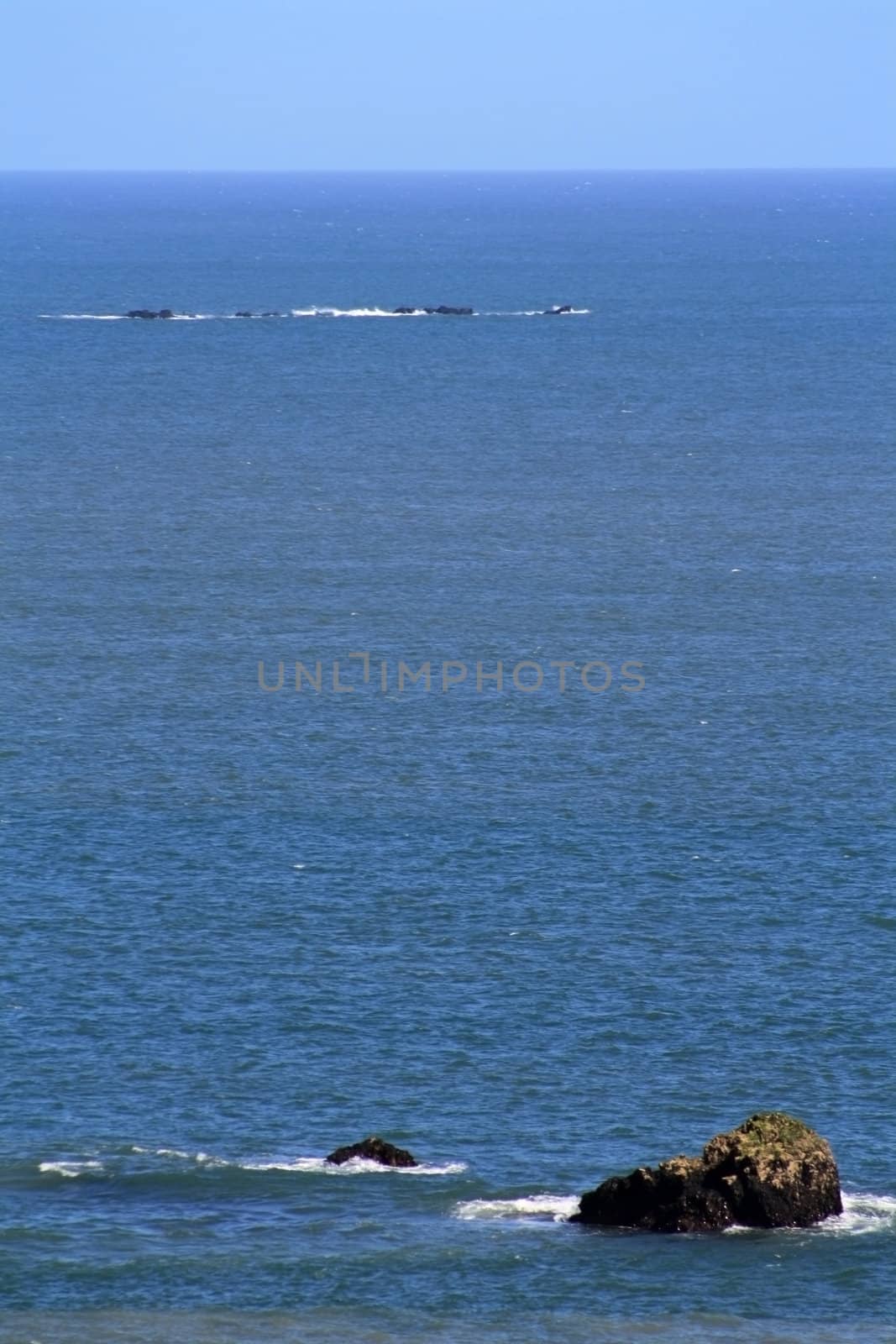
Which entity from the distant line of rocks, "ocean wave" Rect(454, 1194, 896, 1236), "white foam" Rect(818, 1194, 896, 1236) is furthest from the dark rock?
"white foam" Rect(818, 1194, 896, 1236)

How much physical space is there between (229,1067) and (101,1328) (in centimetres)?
1599

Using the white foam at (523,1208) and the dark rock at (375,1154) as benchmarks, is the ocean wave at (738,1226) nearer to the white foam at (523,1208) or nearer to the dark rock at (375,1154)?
the white foam at (523,1208)

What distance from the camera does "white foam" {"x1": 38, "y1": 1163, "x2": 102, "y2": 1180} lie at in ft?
205

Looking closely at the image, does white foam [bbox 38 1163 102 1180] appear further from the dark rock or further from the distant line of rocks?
the distant line of rocks

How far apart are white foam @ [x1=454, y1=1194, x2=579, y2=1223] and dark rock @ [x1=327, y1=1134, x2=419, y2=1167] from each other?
2799 millimetres

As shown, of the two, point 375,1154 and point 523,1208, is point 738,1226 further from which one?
point 375,1154

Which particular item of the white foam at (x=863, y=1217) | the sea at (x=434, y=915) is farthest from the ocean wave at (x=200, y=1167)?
the white foam at (x=863, y=1217)

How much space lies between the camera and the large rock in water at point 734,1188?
194 ft

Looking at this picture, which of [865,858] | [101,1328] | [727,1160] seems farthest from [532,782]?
[101,1328]

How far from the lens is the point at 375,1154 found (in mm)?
63062

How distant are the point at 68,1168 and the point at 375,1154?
894cm

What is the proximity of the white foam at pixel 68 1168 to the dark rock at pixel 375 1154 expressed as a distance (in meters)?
6.86

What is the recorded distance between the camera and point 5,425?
7475 inches

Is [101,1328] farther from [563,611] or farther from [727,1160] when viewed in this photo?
[563,611]
